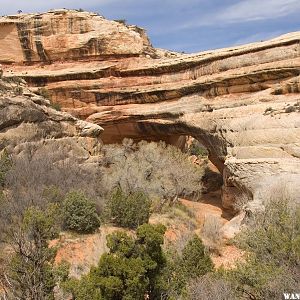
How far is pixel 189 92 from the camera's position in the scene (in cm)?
2581

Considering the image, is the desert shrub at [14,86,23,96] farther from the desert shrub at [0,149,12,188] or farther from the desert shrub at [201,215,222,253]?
the desert shrub at [201,215,222,253]

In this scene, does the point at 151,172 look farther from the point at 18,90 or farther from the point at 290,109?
the point at 18,90

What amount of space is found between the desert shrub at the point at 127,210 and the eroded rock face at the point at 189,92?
4660mm

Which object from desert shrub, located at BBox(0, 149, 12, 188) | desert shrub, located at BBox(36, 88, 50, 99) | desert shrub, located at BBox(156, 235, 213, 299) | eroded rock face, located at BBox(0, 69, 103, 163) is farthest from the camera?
desert shrub, located at BBox(36, 88, 50, 99)

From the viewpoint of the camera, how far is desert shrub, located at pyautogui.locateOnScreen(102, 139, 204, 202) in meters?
21.3

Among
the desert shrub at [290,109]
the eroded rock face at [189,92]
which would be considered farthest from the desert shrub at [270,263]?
the desert shrub at [290,109]

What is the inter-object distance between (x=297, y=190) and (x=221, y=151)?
27.0 ft

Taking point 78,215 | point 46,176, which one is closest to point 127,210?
point 78,215

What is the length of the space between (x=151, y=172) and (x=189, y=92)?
621cm

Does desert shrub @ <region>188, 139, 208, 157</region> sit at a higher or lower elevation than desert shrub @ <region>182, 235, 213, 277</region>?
lower

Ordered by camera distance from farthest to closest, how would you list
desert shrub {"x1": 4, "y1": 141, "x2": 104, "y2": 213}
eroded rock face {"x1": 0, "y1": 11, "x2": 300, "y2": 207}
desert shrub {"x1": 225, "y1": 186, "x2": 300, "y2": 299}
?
eroded rock face {"x1": 0, "y1": 11, "x2": 300, "y2": 207}
desert shrub {"x1": 4, "y1": 141, "x2": 104, "y2": 213}
desert shrub {"x1": 225, "y1": 186, "x2": 300, "y2": 299}

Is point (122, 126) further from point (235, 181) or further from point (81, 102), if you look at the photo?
point (235, 181)

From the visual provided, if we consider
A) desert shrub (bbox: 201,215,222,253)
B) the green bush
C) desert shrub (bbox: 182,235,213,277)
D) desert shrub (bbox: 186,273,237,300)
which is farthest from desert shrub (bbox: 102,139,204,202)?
desert shrub (bbox: 186,273,237,300)

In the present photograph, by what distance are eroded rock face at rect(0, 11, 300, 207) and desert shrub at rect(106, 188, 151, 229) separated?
15.3ft
